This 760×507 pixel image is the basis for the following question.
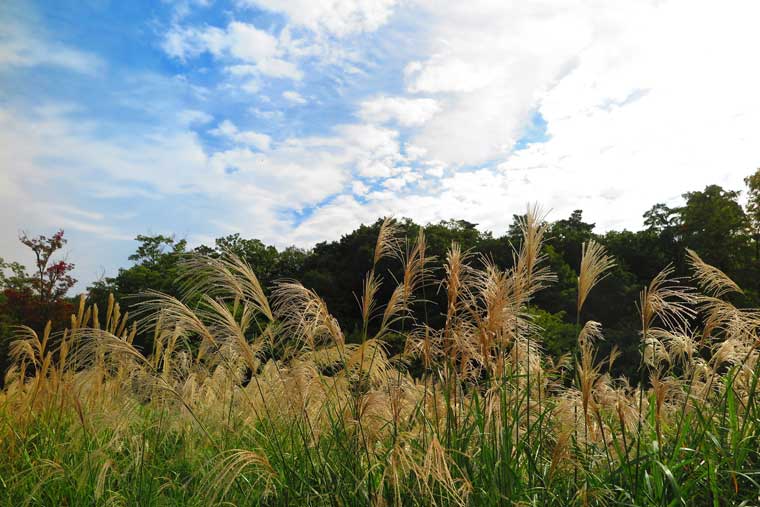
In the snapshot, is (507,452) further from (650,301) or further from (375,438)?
(650,301)

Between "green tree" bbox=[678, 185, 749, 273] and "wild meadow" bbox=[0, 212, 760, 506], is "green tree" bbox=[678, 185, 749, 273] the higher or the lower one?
the higher one

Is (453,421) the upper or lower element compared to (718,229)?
lower

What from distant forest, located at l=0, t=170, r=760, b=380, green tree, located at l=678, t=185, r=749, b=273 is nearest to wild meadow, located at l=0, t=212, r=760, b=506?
distant forest, located at l=0, t=170, r=760, b=380

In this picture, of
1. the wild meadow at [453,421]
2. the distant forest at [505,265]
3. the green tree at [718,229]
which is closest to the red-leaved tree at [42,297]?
the distant forest at [505,265]

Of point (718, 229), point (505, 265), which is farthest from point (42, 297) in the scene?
point (718, 229)

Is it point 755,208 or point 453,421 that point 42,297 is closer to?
point 453,421

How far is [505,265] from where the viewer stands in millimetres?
21562

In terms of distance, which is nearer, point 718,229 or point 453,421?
point 453,421

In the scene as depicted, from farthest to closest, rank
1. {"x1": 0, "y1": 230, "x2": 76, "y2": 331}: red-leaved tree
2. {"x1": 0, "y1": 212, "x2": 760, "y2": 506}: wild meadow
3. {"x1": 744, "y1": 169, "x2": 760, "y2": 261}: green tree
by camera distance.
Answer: {"x1": 744, "y1": 169, "x2": 760, "y2": 261}: green tree, {"x1": 0, "y1": 230, "x2": 76, "y2": 331}: red-leaved tree, {"x1": 0, "y1": 212, "x2": 760, "y2": 506}: wild meadow

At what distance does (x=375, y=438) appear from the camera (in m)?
3.43

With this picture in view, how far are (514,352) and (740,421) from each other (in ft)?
5.82

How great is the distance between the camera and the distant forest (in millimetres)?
16953

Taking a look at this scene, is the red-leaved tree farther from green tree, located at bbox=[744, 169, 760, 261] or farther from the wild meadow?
green tree, located at bbox=[744, 169, 760, 261]

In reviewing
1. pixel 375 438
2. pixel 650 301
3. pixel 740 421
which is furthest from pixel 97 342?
pixel 740 421
